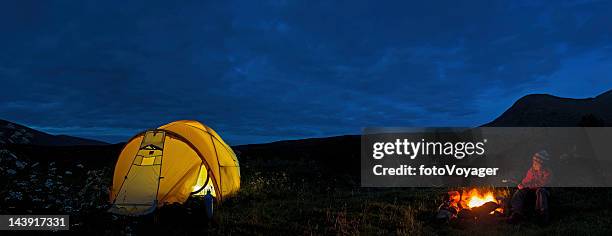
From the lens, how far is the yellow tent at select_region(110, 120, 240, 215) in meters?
12.2

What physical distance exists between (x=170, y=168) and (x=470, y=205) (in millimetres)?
8987

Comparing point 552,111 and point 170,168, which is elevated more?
point 552,111

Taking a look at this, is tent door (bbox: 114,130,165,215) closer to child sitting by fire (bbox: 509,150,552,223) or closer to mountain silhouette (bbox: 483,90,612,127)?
child sitting by fire (bbox: 509,150,552,223)

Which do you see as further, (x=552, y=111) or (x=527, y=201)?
(x=552, y=111)

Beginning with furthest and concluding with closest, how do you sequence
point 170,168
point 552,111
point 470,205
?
1. point 552,111
2. point 170,168
3. point 470,205

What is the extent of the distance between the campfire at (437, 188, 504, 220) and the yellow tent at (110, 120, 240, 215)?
6.16 meters

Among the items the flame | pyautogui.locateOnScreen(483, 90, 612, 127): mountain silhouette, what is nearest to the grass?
the flame

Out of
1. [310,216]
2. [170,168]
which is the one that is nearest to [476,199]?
[310,216]

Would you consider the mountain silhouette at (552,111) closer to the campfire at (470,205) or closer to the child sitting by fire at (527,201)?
the child sitting by fire at (527,201)

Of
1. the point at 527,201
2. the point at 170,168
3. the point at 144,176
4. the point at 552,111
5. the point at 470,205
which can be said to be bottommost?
the point at 470,205

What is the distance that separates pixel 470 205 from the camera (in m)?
10.5

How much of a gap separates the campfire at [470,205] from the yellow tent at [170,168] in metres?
6.16

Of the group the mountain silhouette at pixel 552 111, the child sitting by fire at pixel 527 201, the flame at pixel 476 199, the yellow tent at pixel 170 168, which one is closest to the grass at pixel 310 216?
the child sitting by fire at pixel 527 201

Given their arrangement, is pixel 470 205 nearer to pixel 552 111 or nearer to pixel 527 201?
pixel 527 201
